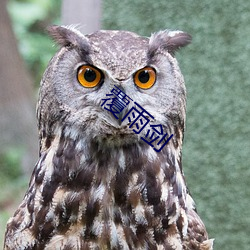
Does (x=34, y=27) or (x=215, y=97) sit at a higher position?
(x=34, y=27)

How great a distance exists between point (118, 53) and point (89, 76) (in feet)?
0.27

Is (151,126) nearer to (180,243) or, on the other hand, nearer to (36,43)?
(180,243)

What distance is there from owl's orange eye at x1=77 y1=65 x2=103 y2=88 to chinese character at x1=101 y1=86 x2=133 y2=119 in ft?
0.13

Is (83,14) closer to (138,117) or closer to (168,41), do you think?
(168,41)

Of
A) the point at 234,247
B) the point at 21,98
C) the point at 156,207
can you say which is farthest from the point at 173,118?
the point at 21,98

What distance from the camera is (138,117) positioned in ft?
4.58

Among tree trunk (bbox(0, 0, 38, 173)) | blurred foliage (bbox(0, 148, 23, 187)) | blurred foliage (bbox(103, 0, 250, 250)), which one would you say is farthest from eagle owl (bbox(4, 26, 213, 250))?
blurred foliage (bbox(0, 148, 23, 187))

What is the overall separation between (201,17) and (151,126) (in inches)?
37.2

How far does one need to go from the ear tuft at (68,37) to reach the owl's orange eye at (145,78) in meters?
0.12

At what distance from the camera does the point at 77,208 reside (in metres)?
1.50

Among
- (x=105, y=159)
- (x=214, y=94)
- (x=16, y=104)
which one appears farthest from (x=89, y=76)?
(x=16, y=104)

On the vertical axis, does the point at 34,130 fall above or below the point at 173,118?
above

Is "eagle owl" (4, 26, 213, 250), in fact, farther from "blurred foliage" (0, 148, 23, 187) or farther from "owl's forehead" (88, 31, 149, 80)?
"blurred foliage" (0, 148, 23, 187)

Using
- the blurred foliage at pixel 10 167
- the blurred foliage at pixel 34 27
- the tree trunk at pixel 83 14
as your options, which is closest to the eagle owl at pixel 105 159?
the tree trunk at pixel 83 14
